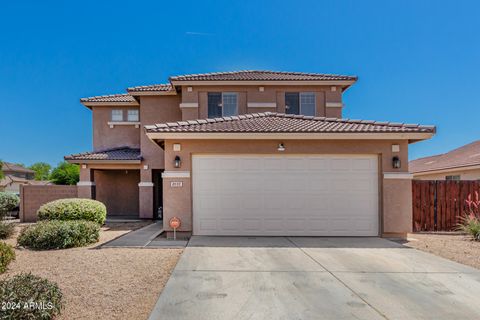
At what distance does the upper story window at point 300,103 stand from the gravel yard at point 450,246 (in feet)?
26.5

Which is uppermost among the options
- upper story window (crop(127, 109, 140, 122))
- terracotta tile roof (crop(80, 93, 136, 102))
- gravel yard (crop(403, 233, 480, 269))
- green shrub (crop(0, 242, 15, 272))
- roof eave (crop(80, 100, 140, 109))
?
terracotta tile roof (crop(80, 93, 136, 102))

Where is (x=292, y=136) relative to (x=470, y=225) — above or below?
above

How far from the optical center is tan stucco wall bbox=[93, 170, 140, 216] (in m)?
18.4

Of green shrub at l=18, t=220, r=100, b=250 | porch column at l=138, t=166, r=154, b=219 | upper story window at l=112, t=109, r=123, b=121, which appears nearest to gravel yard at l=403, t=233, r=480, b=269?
green shrub at l=18, t=220, r=100, b=250

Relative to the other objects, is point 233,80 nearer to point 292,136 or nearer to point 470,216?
point 292,136

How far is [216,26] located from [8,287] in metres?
17.5

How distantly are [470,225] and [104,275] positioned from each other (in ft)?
40.0

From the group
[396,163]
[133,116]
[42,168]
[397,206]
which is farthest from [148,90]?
[42,168]

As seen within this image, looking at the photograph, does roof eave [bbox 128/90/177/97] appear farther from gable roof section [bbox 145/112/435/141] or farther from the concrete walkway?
the concrete walkway

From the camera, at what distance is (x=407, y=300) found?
518 cm

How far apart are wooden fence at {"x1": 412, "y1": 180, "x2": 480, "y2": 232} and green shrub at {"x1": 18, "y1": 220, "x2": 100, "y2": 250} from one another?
12548 millimetres

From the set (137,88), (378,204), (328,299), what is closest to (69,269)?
(328,299)

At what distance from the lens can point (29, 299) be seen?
4.24 m

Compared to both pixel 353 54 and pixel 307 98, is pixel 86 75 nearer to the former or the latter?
pixel 307 98
